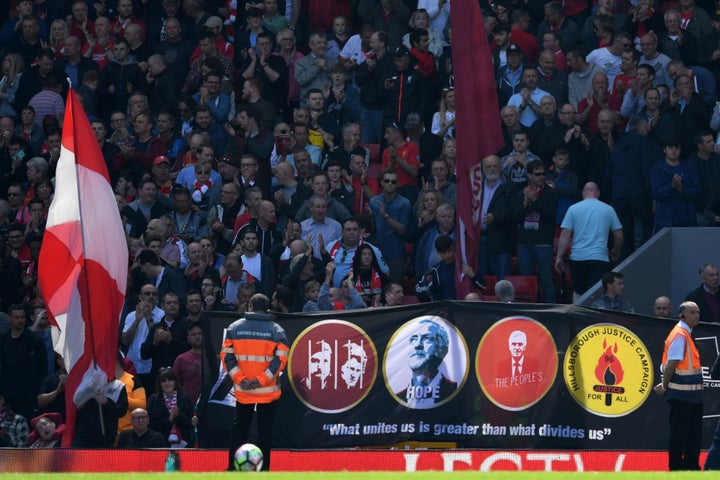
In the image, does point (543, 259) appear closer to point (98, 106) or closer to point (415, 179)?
point (415, 179)

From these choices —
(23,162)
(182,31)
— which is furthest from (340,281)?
(182,31)

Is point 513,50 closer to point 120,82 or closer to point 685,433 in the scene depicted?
point 120,82

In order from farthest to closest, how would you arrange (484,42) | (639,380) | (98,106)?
(98,106)
(484,42)
(639,380)

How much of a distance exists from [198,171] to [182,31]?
4.03 meters

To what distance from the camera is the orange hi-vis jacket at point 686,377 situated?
14.1 meters

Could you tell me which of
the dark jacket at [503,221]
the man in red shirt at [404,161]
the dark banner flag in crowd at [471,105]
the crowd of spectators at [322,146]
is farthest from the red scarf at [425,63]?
the dark banner flag in crowd at [471,105]

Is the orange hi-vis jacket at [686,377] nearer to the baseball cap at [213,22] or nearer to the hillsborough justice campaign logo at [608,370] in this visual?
the hillsborough justice campaign logo at [608,370]

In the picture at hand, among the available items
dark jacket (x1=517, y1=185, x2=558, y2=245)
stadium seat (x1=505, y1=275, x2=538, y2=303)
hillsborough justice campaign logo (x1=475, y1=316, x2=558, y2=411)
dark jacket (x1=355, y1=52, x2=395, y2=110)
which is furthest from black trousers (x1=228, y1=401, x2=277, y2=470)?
dark jacket (x1=355, y1=52, x2=395, y2=110)

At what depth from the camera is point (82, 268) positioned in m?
14.5

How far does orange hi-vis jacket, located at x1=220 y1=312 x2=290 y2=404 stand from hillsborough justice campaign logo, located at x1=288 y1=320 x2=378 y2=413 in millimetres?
1365

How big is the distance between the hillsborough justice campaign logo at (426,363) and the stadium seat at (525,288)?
267 cm

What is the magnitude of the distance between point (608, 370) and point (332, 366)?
9.06 ft

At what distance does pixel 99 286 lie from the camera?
47.7 feet

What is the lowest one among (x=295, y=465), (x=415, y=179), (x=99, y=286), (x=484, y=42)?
(x=295, y=465)
